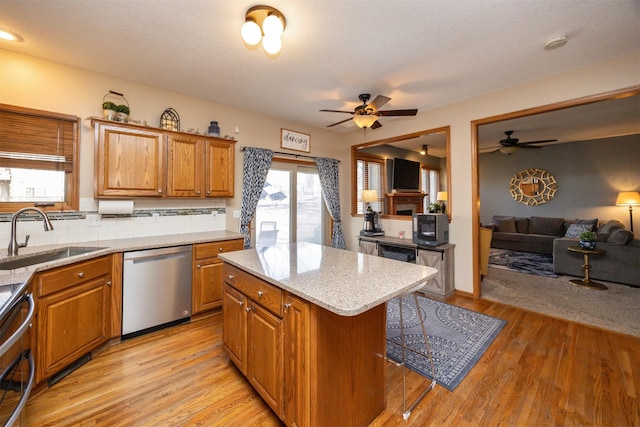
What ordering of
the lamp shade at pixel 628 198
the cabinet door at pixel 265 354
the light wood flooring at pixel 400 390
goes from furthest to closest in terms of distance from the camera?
the lamp shade at pixel 628 198, the light wood flooring at pixel 400 390, the cabinet door at pixel 265 354

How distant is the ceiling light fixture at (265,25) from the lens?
185 cm

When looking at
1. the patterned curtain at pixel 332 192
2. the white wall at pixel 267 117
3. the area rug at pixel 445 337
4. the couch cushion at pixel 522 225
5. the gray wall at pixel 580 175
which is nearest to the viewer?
the area rug at pixel 445 337

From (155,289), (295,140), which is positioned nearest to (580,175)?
(295,140)

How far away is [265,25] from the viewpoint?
1873 mm

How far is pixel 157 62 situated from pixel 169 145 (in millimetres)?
822

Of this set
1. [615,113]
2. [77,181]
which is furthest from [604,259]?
[77,181]

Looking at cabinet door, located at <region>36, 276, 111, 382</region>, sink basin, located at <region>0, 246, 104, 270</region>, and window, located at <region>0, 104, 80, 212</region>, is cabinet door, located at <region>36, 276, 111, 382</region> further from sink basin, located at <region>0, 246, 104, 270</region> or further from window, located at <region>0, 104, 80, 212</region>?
window, located at <region>0, 104, 80, 212</region>

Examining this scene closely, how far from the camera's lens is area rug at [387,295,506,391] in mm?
2078

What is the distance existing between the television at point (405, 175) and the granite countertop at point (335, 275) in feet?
14.8

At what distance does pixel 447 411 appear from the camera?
166 centimetres

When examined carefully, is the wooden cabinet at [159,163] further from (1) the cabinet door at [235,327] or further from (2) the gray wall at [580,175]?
(2) the gray wall at [580,175]

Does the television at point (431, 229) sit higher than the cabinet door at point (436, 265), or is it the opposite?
the television at point (431, 229)

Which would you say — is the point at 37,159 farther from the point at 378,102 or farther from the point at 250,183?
the point at 378,102

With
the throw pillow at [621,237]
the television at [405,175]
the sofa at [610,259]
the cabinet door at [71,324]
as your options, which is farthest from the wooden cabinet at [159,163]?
the throw pillow at [621,237]
